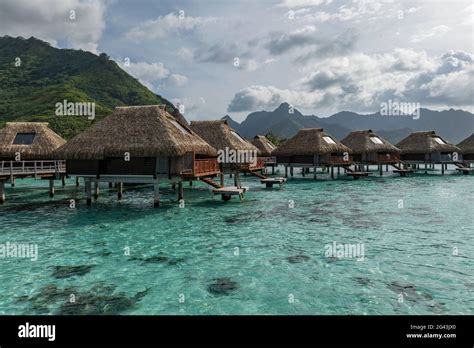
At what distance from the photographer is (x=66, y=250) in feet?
39.4

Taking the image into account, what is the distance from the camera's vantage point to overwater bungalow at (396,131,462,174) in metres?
47.3

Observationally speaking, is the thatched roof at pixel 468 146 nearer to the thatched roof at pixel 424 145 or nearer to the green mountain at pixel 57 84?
the thatched roof at pixel 424 145

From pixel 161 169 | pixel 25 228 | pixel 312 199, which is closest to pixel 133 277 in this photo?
pixel 25 228

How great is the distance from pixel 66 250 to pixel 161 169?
8804 millimetres

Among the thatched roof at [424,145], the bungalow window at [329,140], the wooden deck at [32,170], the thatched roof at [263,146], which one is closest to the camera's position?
the wooden deck at [32,170]

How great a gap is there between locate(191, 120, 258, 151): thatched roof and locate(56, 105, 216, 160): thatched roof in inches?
287

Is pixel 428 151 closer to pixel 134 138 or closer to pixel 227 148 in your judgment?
pixel 227 148

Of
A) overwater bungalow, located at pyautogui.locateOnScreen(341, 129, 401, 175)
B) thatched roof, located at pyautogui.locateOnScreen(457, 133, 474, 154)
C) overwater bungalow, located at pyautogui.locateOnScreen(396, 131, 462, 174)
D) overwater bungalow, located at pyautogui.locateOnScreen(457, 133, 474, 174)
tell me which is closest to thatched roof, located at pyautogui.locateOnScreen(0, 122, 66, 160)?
overwater bungalow, located at pyautogui.locateOnScreen(341, 129, 401, 175)

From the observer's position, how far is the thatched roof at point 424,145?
4722cm

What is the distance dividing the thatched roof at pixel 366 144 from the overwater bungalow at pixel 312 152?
3284mm

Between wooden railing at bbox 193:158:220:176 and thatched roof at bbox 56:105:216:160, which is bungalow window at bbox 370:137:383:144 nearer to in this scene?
wooden railing at bbox 193:158:220:176

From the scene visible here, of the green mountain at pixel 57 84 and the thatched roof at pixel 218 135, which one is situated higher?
the green mountain at pixel 57 84

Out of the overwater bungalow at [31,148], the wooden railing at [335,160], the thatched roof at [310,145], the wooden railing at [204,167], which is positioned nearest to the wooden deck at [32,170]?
the overwater bungalow at [31,148]
